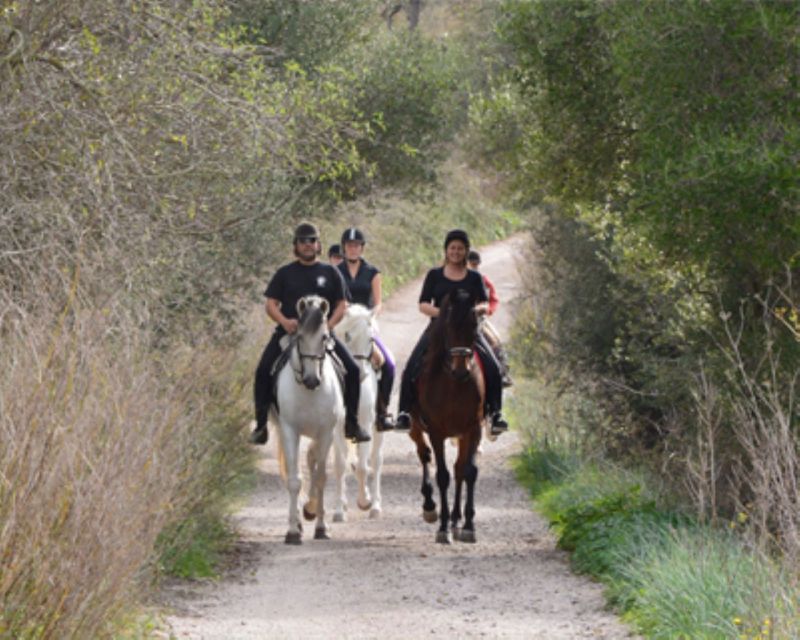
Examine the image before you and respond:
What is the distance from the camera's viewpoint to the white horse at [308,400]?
14773 millimetres

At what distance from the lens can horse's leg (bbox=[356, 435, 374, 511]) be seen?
1727 cm

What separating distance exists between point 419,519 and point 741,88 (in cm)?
606

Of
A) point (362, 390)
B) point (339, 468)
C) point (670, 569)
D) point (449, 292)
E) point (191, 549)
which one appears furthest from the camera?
point (339, 468)

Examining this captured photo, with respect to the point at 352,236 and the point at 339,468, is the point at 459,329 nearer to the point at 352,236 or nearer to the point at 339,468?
the point at 339,468

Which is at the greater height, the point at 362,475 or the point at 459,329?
the point at 459,329

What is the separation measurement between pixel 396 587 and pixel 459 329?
287 cm

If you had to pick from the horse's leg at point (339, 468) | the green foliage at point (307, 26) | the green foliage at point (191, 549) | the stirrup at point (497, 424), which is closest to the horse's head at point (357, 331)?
the horse's leg at point (339, 468)

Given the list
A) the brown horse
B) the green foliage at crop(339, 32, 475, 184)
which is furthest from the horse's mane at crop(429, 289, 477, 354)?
the green foliage at crop(339, 32, 475, 184)

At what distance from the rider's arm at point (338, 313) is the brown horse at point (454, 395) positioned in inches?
33.9

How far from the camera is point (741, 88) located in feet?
48.4

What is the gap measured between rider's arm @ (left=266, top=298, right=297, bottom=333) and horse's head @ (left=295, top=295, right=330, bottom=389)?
0.55 ft

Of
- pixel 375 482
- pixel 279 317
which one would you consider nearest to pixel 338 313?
pixel 279 317

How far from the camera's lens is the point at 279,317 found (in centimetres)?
1512

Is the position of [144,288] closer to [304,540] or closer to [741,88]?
[304,540]
